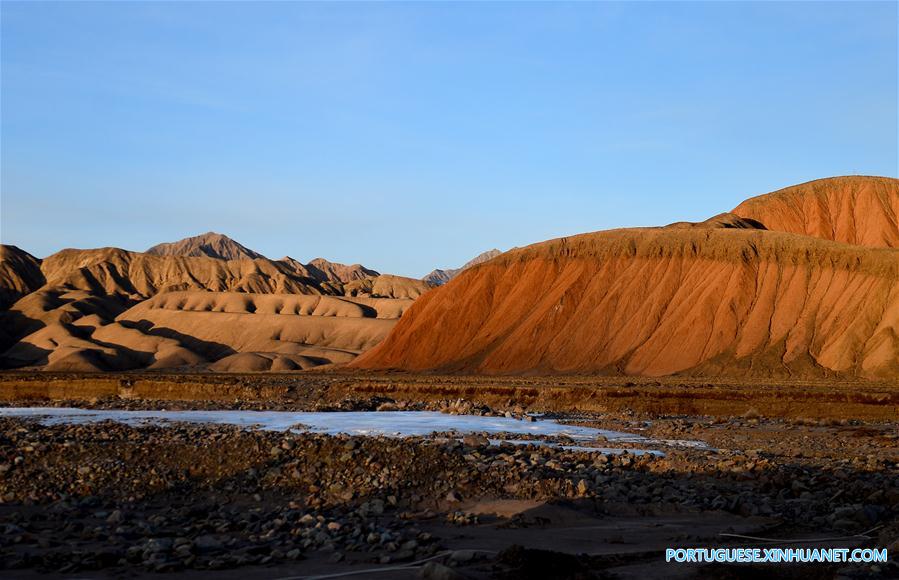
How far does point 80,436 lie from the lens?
22.9m

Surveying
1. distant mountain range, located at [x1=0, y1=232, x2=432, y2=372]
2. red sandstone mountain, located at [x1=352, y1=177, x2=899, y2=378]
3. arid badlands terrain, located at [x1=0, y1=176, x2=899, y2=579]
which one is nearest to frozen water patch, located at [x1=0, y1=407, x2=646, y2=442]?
arid badlands terrain, located at [x1=0, y1=176, x2=899, y2=579]

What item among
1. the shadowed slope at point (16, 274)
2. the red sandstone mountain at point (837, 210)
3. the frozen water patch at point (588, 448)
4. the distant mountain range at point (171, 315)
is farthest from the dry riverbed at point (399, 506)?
the shadowed slope at point (16, 274)

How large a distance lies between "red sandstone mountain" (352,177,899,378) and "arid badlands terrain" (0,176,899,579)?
0.24 metres

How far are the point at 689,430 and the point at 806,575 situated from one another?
21525 mm

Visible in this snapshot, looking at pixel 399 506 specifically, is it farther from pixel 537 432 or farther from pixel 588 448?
pixel 537 432

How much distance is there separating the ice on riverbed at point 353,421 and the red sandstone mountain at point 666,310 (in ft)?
120

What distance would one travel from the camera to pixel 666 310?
77.2 metres

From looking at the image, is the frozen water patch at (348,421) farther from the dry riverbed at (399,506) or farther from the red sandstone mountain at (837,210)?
the red sandstone mountain at (837,210)

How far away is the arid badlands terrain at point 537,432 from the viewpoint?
1335 centimetres

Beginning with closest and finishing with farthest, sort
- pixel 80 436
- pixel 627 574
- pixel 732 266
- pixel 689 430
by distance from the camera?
pixel 627 574 → pixel 80 436 → pixel 689 430 → pixel 732 266

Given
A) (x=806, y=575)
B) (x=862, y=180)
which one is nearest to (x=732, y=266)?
(x=862, y=180)

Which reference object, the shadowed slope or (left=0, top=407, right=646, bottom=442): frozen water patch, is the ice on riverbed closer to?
(left=0, top=407, right=646, bottom=442): frozen water patch

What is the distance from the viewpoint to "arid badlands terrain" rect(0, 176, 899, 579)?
13.4 meters

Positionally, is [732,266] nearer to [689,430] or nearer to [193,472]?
[689,430]
